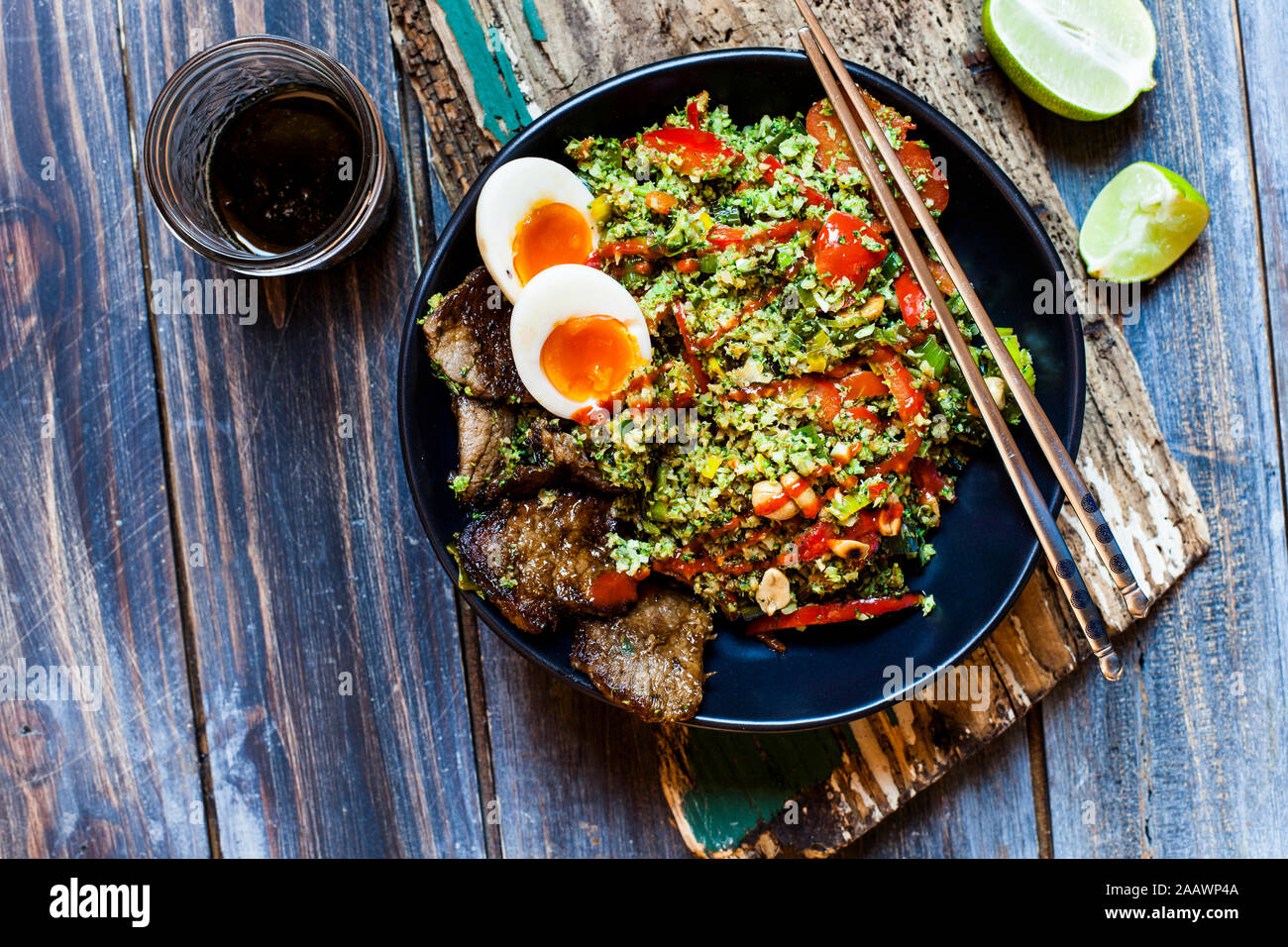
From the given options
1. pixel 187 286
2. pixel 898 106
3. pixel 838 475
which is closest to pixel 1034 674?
pixel 838 475

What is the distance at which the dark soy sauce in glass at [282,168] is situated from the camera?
222cm

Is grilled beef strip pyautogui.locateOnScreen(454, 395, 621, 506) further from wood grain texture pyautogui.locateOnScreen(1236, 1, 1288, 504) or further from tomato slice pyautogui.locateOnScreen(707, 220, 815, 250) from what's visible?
wood grain texture pyautogui.locateOnScreen(1236, 1, 1288, 504)

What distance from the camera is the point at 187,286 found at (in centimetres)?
239

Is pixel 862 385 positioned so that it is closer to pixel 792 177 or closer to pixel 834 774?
pixel 792 177

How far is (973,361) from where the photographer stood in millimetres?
1927

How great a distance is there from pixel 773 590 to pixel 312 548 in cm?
128

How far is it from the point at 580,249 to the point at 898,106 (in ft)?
2.63

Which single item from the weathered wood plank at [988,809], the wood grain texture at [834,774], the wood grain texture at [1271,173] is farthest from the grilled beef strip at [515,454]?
the wood grain texture at [1271,173]

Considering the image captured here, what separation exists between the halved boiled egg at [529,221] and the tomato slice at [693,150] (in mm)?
205

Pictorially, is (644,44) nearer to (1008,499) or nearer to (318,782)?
(1008,499)

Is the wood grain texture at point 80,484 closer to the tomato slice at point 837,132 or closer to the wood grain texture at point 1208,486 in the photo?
the tomato slice at point 837,132

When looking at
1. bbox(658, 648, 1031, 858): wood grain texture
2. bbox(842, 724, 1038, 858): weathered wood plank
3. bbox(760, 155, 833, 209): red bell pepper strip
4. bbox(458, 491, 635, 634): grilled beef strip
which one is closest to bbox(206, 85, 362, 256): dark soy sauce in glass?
bbox(458, 491, 635, 634): grilled beef strip

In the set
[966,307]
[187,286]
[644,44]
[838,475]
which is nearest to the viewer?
[838,475]

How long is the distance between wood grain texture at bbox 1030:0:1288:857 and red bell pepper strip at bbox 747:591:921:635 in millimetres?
761
